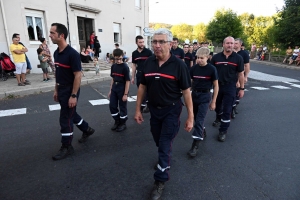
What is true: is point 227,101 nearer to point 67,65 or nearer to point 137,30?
point 67,65

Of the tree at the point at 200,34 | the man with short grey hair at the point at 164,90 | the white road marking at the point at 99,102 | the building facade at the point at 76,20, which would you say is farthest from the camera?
the tree at the point at 200,34

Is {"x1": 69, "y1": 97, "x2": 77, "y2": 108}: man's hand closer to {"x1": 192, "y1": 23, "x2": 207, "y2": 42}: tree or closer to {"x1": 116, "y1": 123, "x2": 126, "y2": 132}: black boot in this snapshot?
{"x1": 116, "y1": 123, "x2": 126, "y2": 132}: black boot

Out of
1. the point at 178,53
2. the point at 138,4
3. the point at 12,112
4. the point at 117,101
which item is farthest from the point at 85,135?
the point at 138,4

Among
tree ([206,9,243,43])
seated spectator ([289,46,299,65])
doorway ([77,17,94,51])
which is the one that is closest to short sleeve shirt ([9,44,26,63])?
doorway ([77,17,94,51])

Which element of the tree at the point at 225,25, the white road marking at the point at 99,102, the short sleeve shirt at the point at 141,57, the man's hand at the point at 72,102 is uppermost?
the tree at the point at 225,25

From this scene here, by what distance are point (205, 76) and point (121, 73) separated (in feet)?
5.62

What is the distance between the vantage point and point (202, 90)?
3.91 metres

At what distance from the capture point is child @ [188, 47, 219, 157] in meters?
3.79

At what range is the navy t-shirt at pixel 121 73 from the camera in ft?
14.5

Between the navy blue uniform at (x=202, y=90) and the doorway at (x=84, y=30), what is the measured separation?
13.5 metres

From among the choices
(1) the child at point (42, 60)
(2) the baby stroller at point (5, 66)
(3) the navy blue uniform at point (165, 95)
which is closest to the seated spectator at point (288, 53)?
(1) the child at point (42, 60)

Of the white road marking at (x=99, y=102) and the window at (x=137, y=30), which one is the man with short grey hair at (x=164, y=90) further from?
the window at (x=137, y=30)

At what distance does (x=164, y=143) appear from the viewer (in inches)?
105

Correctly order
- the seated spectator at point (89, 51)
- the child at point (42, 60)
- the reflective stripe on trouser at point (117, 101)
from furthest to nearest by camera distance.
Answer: the seated spectator at point (89, 51) < the child at point (42, 60) < the reflective stripe on trouser at point (117, 101)
